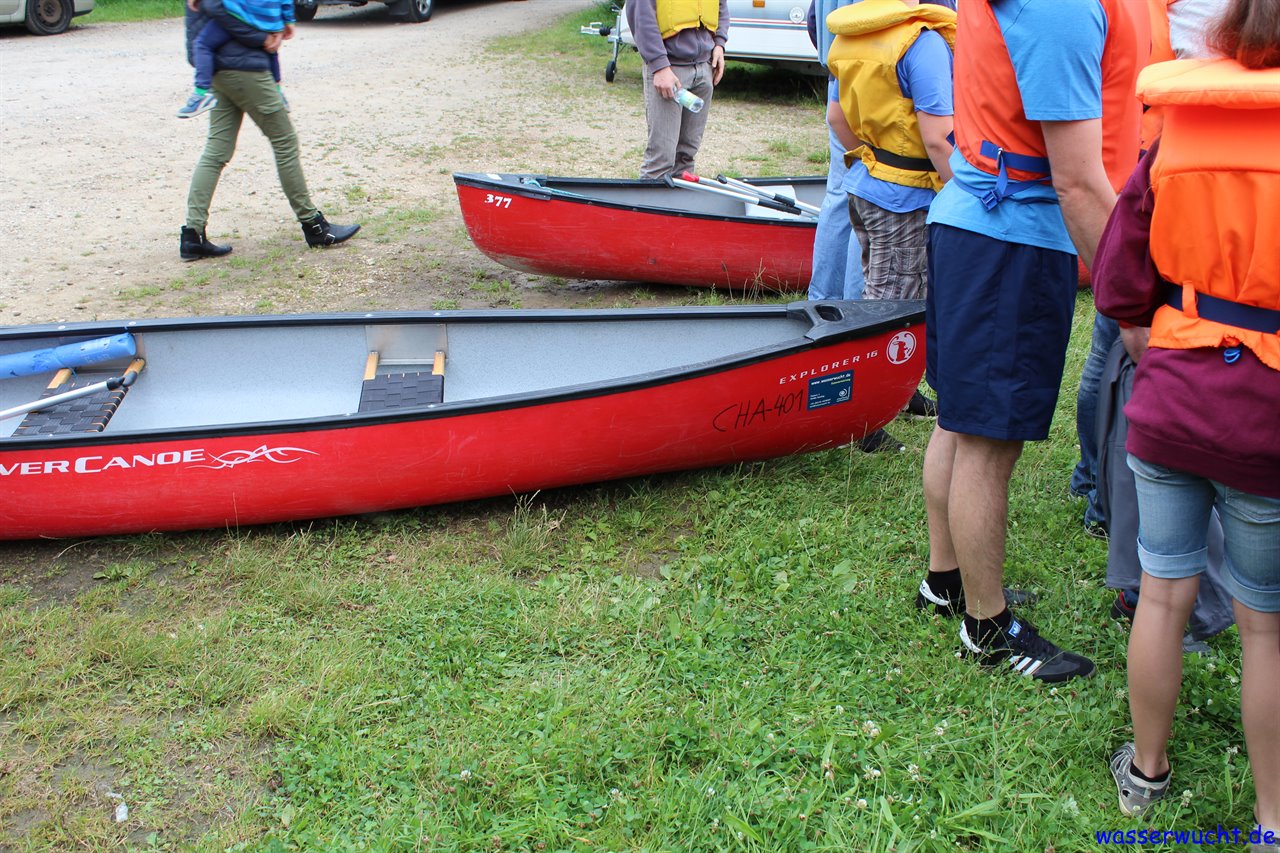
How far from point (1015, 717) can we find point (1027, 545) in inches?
36.1

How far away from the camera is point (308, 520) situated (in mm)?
3881

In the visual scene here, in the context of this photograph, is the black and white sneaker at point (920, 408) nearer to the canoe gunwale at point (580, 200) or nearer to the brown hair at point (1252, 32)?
the canoe gunwale at point (580, 200)

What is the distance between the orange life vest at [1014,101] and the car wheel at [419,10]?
16476mm

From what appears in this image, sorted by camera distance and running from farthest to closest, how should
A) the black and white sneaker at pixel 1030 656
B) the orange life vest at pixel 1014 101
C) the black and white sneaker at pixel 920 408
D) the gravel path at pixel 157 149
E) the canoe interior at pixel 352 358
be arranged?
the gravel path at pixel 157 149 < the black and white sneaker at pixel 920 408 < the canoe interior at pixel 352 358 < the black and white sneaker at pixel 1030 656 < the orange life vest at pixel 1014 101

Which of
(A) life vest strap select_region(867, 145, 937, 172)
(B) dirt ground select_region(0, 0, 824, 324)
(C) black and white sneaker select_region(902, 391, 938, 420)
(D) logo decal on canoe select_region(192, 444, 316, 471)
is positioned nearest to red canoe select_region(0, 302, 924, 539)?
(D) logo decal on canoe select_region(192, 444, 316, 471)

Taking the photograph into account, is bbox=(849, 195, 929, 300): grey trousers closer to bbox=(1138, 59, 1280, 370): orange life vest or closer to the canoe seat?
bbox=(1138, 59, 1280, 370): orange life vest

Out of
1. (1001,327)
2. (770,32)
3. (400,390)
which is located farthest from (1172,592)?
(770,32)

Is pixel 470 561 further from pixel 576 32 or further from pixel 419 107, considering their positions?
pixel 576 32

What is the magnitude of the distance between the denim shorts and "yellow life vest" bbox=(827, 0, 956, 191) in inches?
73.1

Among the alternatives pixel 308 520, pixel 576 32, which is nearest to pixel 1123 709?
pixel 308 520

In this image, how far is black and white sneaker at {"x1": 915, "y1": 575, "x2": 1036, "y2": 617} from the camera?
10.3 ft

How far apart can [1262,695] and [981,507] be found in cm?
80

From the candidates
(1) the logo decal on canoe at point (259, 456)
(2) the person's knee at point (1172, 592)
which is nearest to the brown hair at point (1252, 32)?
(2) the person's knee at point (1172, 592)

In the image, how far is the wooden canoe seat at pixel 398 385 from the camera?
13.7 ft
